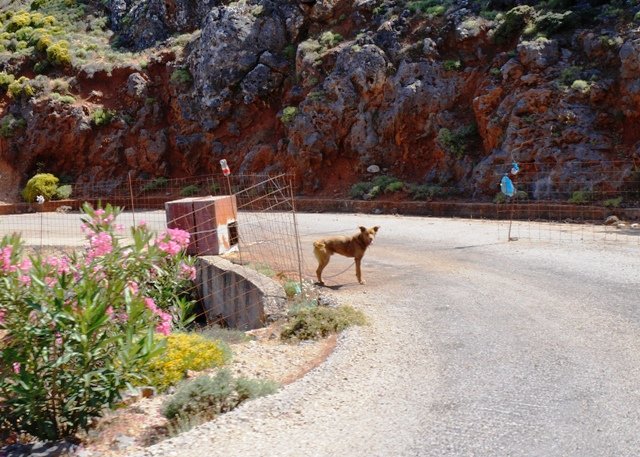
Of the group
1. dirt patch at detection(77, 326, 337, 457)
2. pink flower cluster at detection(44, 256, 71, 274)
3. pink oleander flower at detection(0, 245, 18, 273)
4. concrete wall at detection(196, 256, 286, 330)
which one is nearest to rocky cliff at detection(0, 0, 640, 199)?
concrete wall at detection(196, 256, 286, 330)

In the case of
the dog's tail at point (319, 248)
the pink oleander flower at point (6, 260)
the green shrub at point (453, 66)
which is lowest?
the dog's tail at point (319, 248)

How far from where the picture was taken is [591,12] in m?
23.9

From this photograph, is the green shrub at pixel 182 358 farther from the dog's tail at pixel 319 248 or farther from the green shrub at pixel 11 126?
the green shrub at pixel 11 126

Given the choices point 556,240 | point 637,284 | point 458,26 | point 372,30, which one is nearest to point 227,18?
point 372,30

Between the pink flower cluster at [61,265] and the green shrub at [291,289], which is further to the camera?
the green shrub at [291,289]

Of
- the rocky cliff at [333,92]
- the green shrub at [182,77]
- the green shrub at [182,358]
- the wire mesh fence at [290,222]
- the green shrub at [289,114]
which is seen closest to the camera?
the green shrub at [182,358]

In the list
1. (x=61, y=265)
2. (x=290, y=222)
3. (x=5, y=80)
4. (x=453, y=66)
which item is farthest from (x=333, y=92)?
(x=61, y=265)

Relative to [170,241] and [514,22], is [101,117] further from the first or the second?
[170,241]

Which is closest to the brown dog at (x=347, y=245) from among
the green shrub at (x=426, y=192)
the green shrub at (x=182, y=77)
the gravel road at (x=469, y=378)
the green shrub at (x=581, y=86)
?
the gravel road at (x=469, y=378)

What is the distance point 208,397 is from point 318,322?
114 inches

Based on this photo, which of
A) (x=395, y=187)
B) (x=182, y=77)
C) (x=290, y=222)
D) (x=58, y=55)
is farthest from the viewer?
(x=58, y=55)

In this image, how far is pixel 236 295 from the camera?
10398 mm

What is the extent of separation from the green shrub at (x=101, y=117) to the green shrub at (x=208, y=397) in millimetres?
31941

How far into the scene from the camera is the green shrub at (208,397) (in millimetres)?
5750
